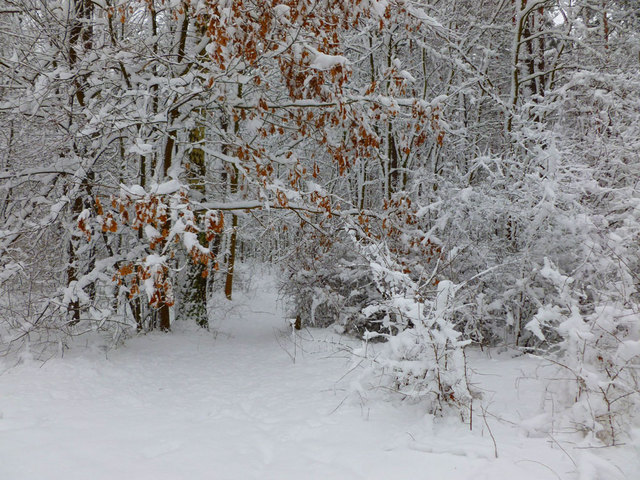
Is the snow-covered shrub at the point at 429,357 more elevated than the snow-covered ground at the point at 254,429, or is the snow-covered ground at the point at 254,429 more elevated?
the snow-covered shrub at the point at 429,357

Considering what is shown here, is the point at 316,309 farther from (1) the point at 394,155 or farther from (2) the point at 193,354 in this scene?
(1) the point at 394,155

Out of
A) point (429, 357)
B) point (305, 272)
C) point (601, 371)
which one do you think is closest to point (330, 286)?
point (305, 272)

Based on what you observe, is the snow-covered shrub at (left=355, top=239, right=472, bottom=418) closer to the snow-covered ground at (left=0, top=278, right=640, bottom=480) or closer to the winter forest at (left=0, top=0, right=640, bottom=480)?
the winter forest at (left=0, top=0, right=640, bottom=480)

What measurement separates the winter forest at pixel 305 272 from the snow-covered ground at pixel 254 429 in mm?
28

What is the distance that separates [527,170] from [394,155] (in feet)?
11.6

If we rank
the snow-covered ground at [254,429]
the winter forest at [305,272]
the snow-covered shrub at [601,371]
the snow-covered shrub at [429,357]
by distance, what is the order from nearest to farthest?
the snow-covered ground at [254,429] < the snow-covered shrub at [601,371] < the winter forest at [305,272] < the snow-covered shrub at [429,357]

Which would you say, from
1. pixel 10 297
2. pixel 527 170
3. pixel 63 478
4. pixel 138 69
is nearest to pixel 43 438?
pixel 63 478

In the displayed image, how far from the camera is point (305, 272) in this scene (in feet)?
27.1

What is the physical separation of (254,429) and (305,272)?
4652 mm

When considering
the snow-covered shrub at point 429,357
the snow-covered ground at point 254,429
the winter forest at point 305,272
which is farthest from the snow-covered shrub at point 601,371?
the snow-covered shrub at point 429,357

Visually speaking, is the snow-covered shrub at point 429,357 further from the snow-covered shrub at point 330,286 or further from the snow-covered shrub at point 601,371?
the snow-covered shrub at point 330,286

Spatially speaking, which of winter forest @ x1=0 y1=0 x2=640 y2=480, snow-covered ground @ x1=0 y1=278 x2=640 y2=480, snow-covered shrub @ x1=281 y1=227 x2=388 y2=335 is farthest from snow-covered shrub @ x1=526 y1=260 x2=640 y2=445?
snow-covered shrub @ x1=281 y1=227 x2=388 y2=335

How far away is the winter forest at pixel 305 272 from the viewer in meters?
3.14

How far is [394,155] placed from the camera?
966 cm
